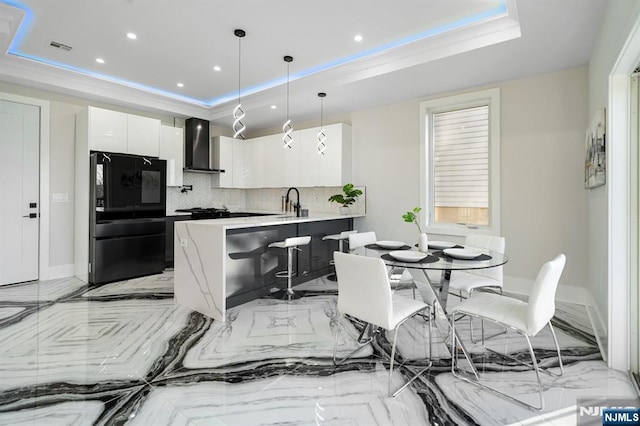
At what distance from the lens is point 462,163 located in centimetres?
452

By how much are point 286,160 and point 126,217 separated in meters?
2.65

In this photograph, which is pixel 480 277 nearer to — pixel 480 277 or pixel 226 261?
pixel 480 277

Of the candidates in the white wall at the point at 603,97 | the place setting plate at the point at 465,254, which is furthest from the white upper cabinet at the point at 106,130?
the white wall at the point at 603,97

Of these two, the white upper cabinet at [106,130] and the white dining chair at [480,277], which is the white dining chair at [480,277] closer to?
the white dining chair at [480,277]

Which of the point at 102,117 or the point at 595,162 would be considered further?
the point at 102,117

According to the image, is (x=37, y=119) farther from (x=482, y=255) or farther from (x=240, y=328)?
(x=482, y=255)

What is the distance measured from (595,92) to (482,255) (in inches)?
79.2

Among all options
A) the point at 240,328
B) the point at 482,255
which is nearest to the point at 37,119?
the point at 240,328

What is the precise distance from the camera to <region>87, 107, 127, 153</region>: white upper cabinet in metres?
4.49

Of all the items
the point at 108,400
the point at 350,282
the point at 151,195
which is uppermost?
the point at 151,195

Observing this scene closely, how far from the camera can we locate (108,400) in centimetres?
194

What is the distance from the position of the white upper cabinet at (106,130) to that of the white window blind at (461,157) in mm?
4517

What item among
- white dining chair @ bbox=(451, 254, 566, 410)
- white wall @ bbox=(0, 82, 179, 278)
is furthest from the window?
white wall @ bbox=(0, 82, 179, 278)

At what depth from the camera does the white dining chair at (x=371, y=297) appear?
204cm
